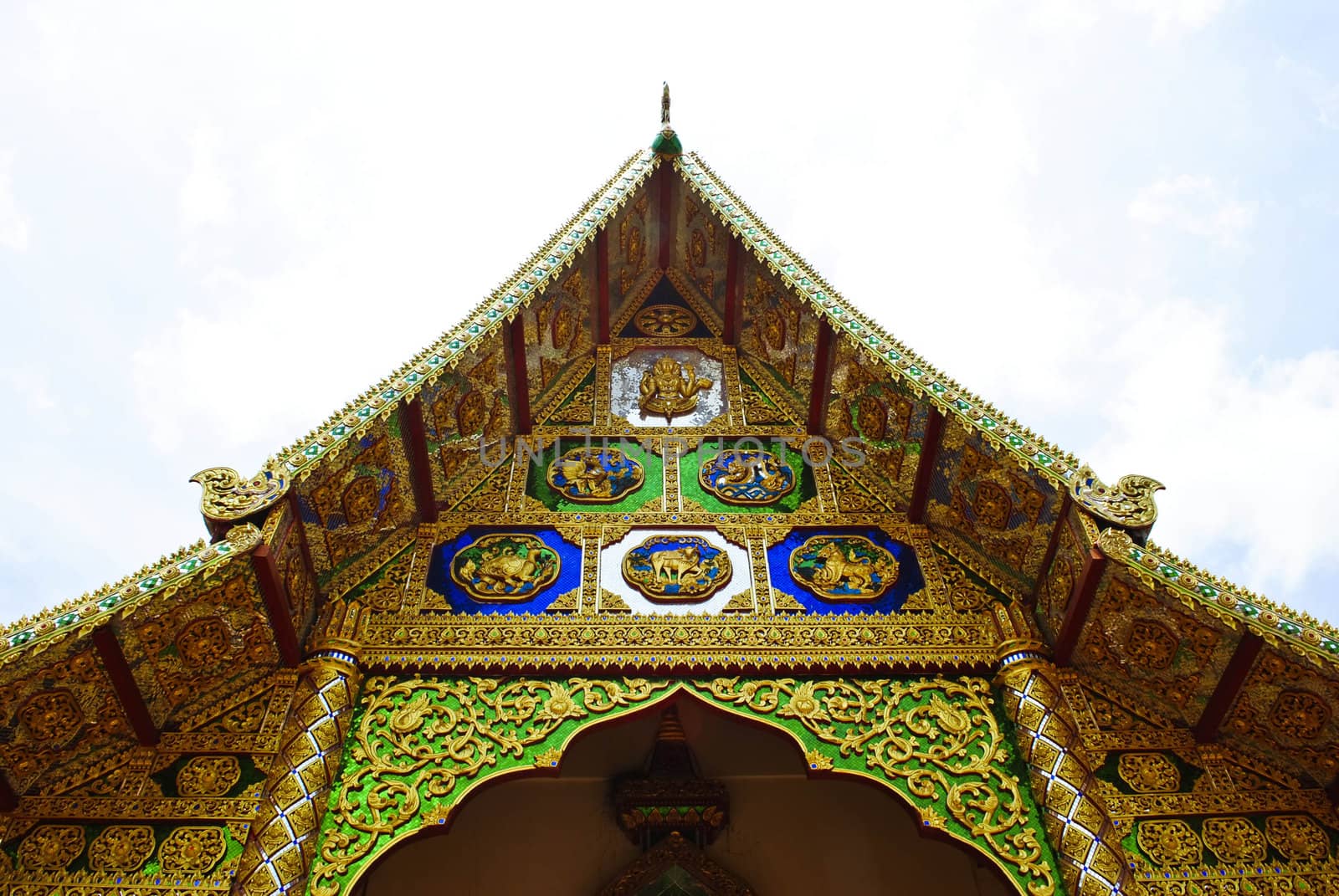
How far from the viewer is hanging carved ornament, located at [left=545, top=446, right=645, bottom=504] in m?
6.88

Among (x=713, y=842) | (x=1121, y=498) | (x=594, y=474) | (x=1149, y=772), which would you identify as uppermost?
(x=1121, y=498)

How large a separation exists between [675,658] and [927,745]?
1412mm

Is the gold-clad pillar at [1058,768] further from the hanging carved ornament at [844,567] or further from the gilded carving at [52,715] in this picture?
the gilded carving at [52,715]

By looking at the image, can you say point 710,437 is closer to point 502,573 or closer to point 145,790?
point 502,573

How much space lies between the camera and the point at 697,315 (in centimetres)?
873

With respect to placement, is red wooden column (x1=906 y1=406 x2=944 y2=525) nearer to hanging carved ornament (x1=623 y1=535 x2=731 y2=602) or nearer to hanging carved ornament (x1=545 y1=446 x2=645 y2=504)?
hanging carved ornament (x1=623 y1=535 x2=731 y2=602)

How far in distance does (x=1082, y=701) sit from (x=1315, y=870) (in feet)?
3.99

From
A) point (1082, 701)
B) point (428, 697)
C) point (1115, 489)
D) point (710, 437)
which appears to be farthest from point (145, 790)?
point (1115, 489)

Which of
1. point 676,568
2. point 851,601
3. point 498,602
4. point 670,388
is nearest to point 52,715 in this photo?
point 498,602

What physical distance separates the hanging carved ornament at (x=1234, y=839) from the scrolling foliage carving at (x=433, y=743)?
274cm

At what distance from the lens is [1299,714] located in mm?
4844

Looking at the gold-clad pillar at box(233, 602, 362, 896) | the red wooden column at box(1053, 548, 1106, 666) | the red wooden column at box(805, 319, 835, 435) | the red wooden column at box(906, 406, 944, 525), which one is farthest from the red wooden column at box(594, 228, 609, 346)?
the red wooden column at box(1053, 548, 1106, 666)

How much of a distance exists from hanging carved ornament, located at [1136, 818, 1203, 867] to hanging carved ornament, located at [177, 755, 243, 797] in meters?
4.34

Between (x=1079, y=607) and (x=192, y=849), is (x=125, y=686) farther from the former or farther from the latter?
(x=1079, y=607)
